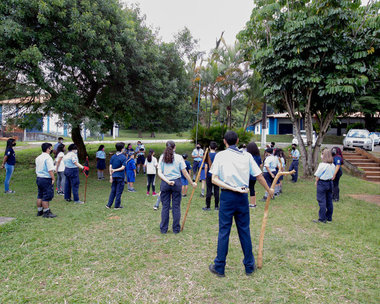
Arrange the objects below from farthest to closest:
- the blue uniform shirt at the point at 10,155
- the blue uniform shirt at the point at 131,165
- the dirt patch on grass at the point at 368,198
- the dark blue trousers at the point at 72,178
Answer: the blue uniform shirt at the point at 131,165 → the dirt patch on grass at the point at 368,198 → the blue uniform shirt at the point at 10,155 → the dark blue trousers at the point at 72,178

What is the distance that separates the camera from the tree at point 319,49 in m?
10.7

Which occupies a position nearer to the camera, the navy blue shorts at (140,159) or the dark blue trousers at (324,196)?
the dark blue trousers at (324,196)

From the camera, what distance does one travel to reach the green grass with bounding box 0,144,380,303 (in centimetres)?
349

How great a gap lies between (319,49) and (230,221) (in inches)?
372

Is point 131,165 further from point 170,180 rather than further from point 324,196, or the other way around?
point 324,196

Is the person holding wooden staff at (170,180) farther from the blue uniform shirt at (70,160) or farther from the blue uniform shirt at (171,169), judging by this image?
the blue uniform shirt at (70,160)

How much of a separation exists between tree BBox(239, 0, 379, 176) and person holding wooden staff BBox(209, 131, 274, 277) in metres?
8.57

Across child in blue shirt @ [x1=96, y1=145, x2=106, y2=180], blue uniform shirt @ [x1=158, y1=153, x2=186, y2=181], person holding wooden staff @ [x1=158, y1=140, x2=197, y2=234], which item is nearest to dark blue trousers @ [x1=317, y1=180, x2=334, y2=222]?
person holding wooden staff @ [x1=158, y1=140, x2=197, y2=234]

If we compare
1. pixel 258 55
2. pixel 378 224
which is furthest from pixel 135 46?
pixel 378 224

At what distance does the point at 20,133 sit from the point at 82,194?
88.3 feet

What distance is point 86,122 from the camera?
11.0m

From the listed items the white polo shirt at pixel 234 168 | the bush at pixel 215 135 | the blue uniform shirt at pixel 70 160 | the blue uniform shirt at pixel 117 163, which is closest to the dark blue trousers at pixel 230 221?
the white polo shirt at pixel 234 168

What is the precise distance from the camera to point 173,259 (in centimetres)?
444

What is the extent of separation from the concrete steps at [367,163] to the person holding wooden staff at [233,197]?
42.5 ft
